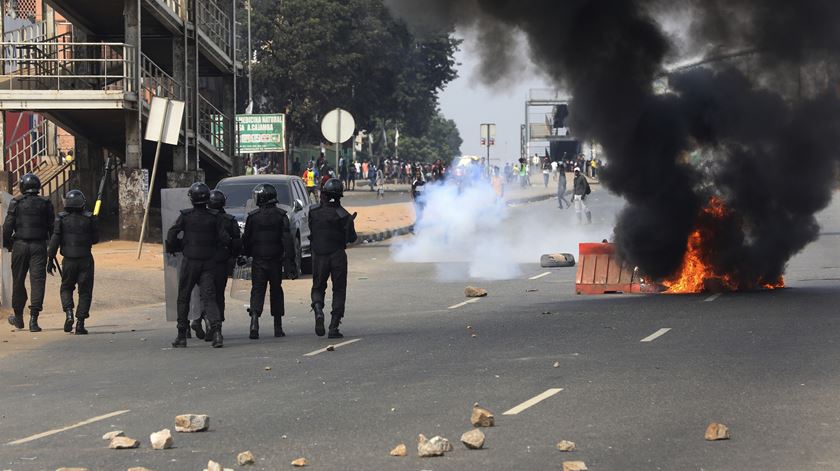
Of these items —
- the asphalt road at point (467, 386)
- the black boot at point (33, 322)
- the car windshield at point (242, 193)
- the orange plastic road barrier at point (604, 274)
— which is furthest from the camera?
the car windshield at point (242, 193)

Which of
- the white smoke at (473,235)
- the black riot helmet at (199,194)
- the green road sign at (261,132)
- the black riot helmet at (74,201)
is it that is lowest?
the white smoke at (473,235)

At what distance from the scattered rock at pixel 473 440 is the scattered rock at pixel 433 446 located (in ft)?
0.38

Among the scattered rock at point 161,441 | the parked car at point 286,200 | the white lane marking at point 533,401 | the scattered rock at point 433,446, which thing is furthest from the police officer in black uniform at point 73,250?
the scattered rock at point 433,446

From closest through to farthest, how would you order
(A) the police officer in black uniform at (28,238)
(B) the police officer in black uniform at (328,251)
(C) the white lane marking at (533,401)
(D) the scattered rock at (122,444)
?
(D) the scattered rock at (122,444)
(C) the white lane marking at (533,401)
(B) the police officer in black uniform at (328,251)
(A) the police officer in black uniform at (28,238)

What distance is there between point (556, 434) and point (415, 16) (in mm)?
11324

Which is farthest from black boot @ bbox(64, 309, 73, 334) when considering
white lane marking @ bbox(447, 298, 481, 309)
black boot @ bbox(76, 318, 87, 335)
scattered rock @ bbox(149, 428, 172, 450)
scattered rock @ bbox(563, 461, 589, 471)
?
scattered rock @ bbox(563, 461, 589, 471)

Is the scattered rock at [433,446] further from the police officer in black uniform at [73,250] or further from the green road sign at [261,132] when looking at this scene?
the green road sign at [261,132]

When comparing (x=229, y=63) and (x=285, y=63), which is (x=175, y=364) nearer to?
(x=229, y=63)

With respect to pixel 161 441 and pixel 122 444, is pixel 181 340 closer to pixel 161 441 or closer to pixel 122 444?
pixel 122 444

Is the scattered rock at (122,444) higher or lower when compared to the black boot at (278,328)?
higher

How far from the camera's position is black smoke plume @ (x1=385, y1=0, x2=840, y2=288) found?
20703 millimetres

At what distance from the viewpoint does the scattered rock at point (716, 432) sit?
29.4 ft

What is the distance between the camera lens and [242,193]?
26797mm

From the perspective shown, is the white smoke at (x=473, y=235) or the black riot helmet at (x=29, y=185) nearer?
the black riot helmet at (x=29, y=185)
